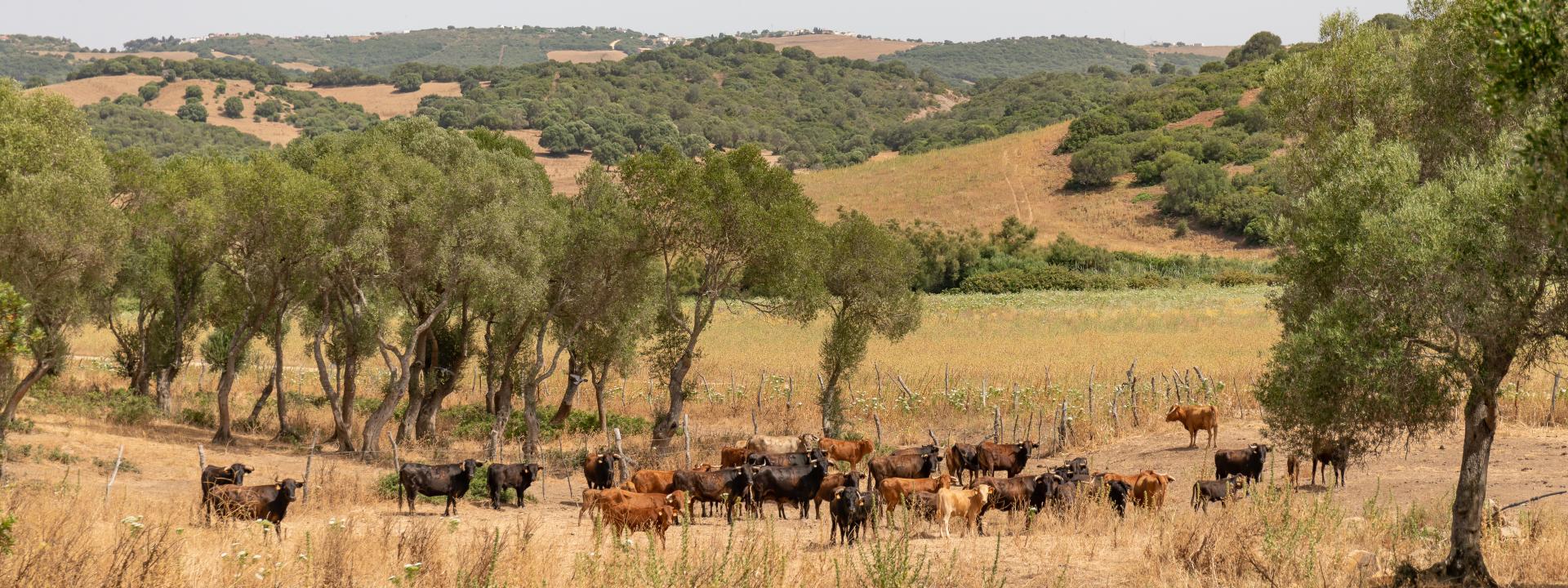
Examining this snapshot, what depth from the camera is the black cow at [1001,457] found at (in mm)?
23672

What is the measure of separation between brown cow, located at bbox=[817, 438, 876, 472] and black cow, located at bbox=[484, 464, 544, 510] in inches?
287

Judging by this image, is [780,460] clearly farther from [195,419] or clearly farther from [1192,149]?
[1192,149]

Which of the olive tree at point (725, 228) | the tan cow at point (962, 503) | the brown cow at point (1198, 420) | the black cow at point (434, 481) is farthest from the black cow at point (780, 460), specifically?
the brown cow at point (1198, 420)

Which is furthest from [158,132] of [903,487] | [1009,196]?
[903,487]

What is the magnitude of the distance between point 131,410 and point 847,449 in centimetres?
2042

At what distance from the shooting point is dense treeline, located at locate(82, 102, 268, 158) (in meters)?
136

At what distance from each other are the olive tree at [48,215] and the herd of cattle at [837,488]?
24.8 ft

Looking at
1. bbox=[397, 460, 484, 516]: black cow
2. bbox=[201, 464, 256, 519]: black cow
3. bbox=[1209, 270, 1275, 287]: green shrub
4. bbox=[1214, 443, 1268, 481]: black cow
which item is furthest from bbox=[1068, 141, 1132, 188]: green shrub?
bbox=[201, 464, 256, 519]: black cow

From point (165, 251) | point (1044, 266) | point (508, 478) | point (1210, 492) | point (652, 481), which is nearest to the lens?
point (1210, 492)

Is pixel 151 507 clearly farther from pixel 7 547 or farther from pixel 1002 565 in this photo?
pixel 1002 565

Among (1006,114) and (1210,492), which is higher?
(1006,114)

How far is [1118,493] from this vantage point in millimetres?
18922

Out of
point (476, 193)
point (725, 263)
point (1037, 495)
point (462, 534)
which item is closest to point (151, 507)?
point (462, 534)

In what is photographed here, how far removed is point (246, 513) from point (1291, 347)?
1420 centimetres
